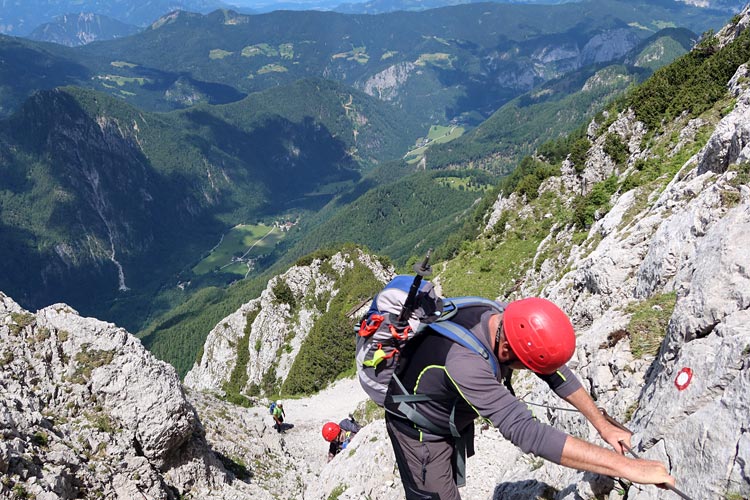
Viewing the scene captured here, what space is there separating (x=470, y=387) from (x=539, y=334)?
1.01m

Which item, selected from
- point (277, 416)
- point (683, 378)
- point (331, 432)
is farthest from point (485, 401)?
point (277, 416)

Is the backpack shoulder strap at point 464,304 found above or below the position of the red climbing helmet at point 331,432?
above

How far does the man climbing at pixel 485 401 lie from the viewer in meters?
4.64

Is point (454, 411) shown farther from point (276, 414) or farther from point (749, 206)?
point (276, 414)

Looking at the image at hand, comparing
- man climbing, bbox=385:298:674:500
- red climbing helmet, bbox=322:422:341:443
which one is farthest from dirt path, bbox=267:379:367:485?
man climbing, bbox=385:298:674:500

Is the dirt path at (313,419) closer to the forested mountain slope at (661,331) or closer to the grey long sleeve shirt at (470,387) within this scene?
the forested mountain slope at (661,331)

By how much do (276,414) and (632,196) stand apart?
27.4m

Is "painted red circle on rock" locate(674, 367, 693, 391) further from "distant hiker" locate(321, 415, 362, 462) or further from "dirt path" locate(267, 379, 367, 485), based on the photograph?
"dirt path" locate(267, 379, 367, 485)

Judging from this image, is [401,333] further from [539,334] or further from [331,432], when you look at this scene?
[331,432]

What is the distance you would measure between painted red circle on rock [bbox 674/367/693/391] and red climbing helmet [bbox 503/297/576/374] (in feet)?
7.32

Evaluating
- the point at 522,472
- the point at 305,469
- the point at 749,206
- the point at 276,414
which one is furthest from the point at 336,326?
the point at 749,206

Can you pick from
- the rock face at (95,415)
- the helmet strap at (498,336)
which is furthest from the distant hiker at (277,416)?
the helmet strap at (498,336)

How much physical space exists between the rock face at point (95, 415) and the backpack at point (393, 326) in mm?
11883

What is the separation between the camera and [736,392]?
5.15 meters
